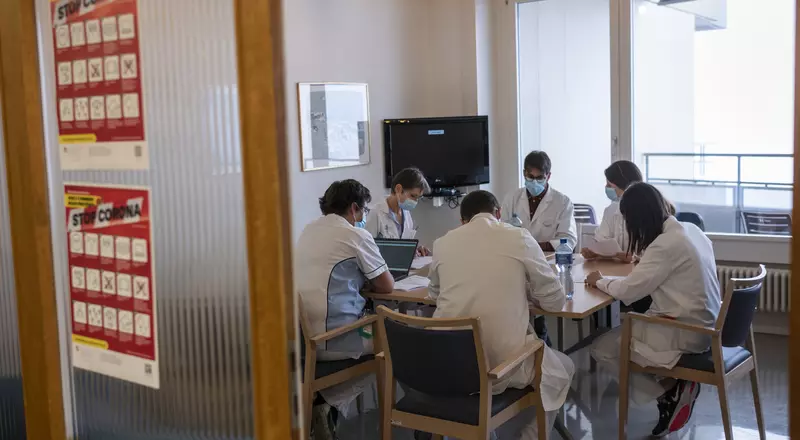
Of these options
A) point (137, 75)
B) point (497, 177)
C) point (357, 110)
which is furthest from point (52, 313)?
point (497, 177)

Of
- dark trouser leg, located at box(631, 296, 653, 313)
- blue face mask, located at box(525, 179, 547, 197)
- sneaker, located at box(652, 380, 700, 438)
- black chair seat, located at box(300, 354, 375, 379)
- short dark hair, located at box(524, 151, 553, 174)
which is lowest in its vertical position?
sneaker, located at box(652, 380, 700, 438)

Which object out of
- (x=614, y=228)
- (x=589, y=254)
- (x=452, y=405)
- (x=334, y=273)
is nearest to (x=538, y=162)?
(x=614, y=228)

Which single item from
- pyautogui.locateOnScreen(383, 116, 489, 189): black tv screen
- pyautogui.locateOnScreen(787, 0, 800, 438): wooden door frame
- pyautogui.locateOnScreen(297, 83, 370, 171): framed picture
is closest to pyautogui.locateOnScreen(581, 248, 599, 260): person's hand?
pyautogui.locateOnScreen(383, 116, 489, 189): black tv screen

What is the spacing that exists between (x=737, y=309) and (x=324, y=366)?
1.81m

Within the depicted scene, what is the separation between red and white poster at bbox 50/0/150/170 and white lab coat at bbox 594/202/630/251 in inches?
142

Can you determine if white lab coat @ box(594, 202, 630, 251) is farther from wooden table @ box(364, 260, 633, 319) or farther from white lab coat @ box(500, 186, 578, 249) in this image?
wooden table @ box(364, 260, 633, 319)

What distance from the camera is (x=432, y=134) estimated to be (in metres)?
6.22

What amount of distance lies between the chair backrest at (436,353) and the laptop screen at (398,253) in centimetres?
123

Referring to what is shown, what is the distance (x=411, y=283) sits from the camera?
13.2 ft

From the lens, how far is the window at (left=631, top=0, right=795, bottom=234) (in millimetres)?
5543

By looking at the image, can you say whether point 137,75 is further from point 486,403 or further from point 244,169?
point 486,403

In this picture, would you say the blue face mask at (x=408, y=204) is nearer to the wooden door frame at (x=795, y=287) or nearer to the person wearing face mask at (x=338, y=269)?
the person wearing face mask at (x=338, y=269)

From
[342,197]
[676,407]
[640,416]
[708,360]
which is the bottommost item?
[640,416]

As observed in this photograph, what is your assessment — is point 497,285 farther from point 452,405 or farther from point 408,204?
point 408,204
